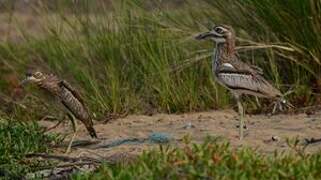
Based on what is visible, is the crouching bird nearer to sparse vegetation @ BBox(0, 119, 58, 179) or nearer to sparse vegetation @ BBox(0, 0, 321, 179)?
sparse vegetation @ BBox(0, 119, 58, 179)

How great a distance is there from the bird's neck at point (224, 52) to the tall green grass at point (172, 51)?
4.63 feet

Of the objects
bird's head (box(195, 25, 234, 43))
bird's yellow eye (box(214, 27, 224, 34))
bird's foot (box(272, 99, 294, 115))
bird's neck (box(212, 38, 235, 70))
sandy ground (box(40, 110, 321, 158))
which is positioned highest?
bird's yellow eye (box(214, 27, 224, 34))

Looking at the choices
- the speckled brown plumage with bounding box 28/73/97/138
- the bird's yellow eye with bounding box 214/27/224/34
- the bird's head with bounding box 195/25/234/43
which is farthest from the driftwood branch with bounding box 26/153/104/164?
the bird's yellow eye with bounding box 214/27/224/34

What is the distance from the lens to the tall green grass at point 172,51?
10844 millimetres

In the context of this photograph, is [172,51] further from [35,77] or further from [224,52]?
[35,77]

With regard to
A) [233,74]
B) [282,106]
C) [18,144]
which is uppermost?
[233,74]

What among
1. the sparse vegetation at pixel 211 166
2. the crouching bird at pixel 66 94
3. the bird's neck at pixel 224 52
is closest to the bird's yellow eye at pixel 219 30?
the bird's neck at pixel 224 52

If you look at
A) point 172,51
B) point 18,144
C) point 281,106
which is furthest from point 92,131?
point 172,51

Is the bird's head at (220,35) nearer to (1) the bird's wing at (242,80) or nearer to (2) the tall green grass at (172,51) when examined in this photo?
(1) the bird's wing at (242,80)

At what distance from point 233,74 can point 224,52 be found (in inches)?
15.5

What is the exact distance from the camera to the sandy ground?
29.3 ft

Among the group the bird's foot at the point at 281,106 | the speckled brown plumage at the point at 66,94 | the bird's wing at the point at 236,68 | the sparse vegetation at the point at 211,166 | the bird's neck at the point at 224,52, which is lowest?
the sparse vegetation at the point at 211,166

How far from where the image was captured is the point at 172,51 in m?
11.4

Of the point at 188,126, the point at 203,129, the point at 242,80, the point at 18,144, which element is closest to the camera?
the point at 242,80
